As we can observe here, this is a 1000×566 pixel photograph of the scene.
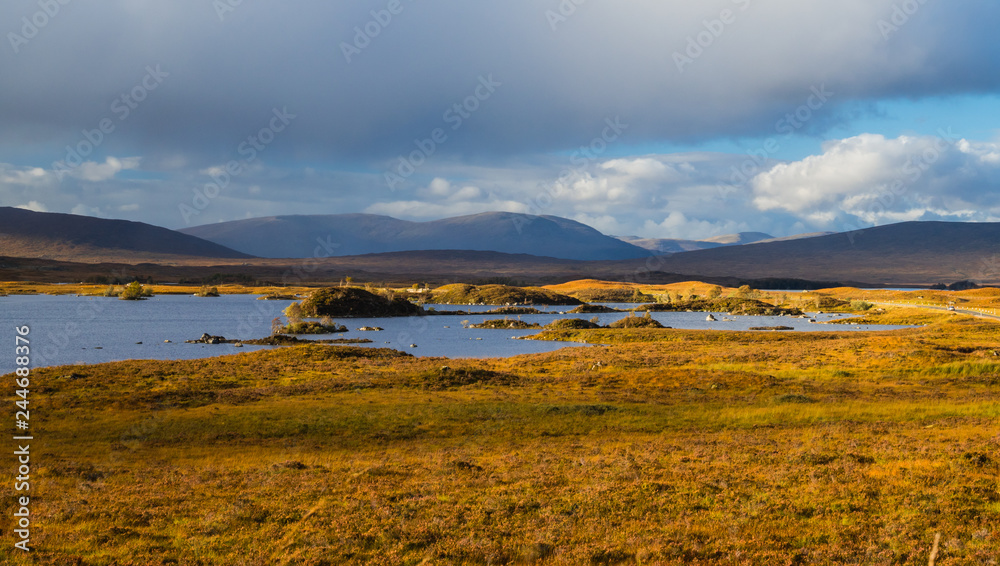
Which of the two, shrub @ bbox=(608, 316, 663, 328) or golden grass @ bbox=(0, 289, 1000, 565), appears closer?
golden grass @ bbox=(0, 289, 1000, 565)

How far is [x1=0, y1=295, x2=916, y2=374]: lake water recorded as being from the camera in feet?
218

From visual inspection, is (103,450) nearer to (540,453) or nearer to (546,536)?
(540,453)

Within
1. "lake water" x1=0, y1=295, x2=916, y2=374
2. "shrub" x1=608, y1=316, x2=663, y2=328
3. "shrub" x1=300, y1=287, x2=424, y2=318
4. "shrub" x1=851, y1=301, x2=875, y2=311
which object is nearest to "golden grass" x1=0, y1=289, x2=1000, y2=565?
"lake water" x1=0, y1=295, x2=916, y2=374

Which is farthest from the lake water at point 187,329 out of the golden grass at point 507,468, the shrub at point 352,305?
the golden grass at point 507,468

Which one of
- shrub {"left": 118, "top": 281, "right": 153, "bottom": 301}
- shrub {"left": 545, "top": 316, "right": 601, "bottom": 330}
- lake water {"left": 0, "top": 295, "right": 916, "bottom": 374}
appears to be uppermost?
shrub {"left": 118, "top": 281, "right": 153, "bottom": 301}

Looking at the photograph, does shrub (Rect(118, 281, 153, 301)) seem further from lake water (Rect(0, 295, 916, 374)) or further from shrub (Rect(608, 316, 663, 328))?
shrub (Rect(608, 316, 663, 328))

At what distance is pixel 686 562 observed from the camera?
45.3 ft

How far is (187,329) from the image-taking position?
90.4 metres

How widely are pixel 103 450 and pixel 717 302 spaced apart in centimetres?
14775

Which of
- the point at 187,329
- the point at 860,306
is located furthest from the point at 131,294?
the point at 860,306

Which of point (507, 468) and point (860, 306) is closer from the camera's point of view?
point (507, 468)

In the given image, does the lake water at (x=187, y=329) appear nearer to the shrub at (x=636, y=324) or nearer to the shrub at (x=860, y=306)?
the shrub at (x=636, y=324)

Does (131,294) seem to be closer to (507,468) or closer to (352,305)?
(352,305)

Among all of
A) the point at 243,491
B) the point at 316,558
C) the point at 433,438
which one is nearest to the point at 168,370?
the point at 433,438
